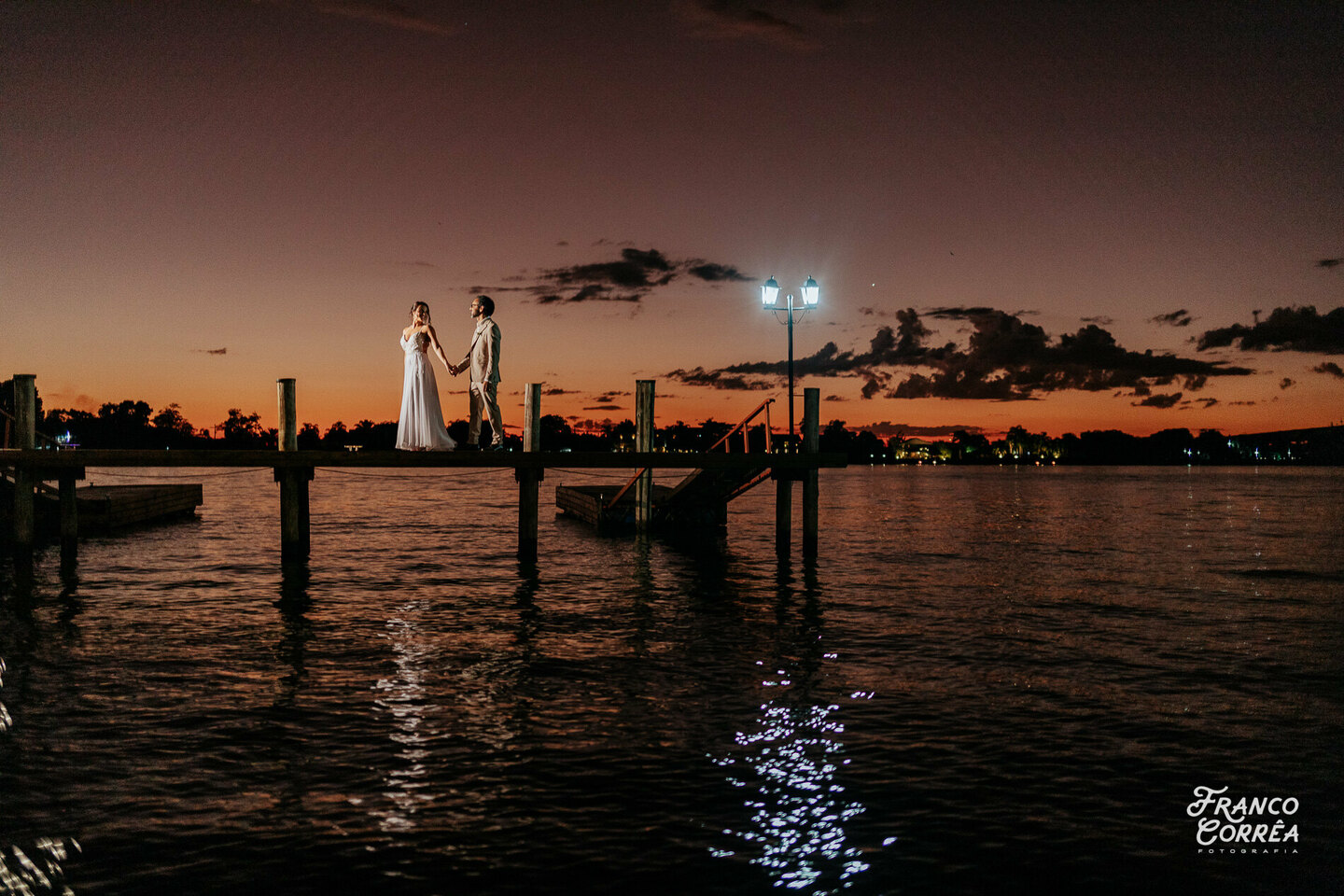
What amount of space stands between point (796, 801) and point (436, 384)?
492 inches

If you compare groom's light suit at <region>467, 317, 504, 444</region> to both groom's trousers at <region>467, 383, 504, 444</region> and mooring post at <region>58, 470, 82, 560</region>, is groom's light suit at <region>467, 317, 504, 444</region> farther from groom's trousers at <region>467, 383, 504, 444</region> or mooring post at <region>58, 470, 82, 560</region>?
mooring post at <region>58, 470, 82, 560</region>

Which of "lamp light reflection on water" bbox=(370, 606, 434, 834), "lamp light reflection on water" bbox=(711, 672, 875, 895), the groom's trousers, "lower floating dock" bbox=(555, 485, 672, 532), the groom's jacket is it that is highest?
the groom's jacket

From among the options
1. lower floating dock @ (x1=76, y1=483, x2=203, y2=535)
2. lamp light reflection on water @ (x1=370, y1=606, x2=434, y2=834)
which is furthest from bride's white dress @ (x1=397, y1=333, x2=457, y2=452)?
lower floating dock @ (x1=76, y1=483, x2=203, y2=535)

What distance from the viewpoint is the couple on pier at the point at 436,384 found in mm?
17422

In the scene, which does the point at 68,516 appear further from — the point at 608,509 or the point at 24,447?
the point at 608,509

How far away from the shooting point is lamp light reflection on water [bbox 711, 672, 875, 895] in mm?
6188

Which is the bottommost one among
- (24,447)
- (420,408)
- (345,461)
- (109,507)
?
Result: (109,507)

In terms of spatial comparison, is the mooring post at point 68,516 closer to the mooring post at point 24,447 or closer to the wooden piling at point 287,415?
the mooring post at point 24,447

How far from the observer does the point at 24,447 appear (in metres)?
18.1

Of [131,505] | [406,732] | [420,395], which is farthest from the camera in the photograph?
[131,505]

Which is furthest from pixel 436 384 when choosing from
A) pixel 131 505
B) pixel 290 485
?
pixel 131 505

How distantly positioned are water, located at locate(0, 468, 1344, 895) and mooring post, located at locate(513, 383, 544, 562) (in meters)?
0.60

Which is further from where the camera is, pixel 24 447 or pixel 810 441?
pixel 810 441

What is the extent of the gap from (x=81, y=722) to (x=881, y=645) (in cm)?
926
